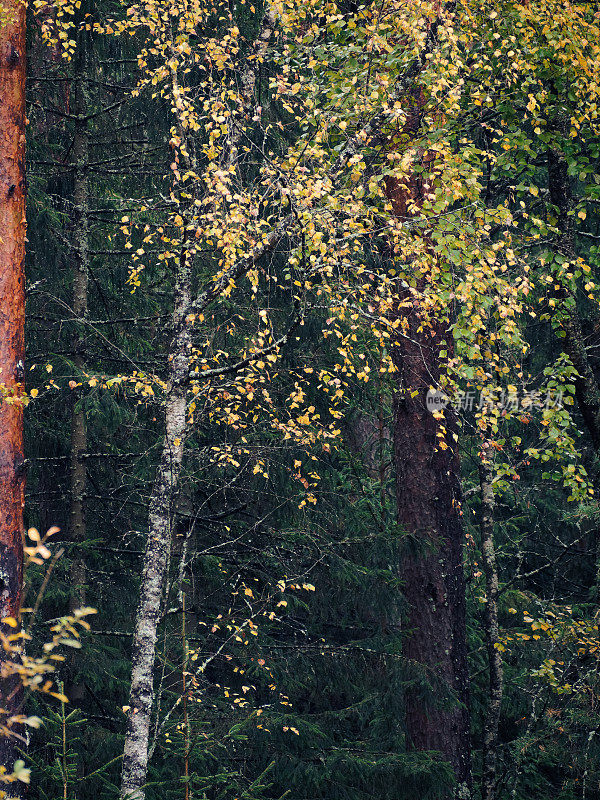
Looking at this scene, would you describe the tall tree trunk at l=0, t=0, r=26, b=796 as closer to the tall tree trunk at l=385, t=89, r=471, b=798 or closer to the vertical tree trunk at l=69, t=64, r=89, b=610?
the vertical tree trunk at l=69, t=64, r=89, b=610

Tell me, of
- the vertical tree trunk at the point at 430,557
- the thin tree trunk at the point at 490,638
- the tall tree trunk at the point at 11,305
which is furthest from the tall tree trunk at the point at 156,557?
the thin tree trunk at the point at 490,638

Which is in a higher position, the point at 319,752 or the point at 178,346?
the point at 178,346

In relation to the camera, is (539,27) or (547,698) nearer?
(539,27)

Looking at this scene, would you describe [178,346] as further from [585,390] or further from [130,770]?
[585,390]

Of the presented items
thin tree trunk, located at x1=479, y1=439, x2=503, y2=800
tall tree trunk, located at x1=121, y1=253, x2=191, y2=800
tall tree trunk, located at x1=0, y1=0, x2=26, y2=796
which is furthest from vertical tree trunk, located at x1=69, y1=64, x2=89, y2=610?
thin tree trunk, located at x1=479, y1=439, x2=503, y2=800

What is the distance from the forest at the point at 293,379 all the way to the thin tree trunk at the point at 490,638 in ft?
0.08

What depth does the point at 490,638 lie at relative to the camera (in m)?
8.48

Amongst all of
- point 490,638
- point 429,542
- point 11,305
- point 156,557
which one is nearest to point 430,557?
point 429,542

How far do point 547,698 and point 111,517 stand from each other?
5.69m

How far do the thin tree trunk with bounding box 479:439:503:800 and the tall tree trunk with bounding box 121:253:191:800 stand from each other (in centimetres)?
354

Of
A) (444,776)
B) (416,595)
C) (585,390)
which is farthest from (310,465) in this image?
(444,776)

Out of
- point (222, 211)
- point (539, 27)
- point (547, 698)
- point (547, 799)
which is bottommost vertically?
point (547, 799)

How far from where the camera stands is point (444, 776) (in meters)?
6.32

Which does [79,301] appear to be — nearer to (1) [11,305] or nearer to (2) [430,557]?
(1) [11,305]
